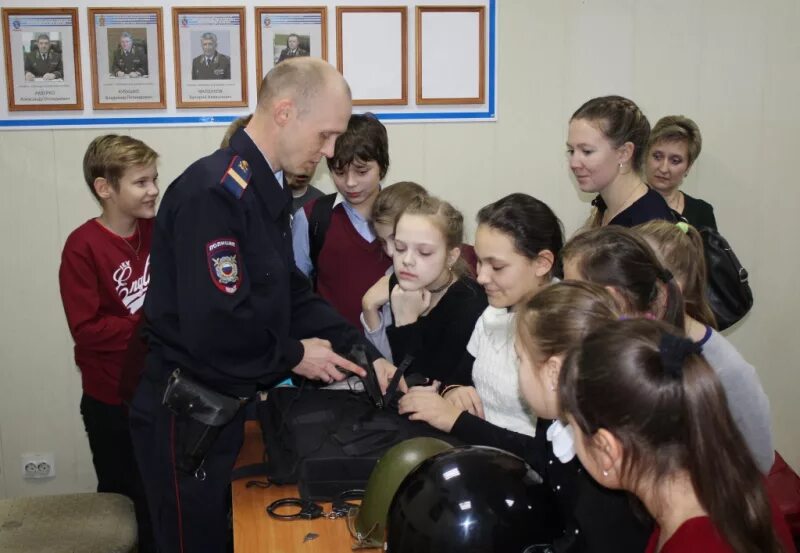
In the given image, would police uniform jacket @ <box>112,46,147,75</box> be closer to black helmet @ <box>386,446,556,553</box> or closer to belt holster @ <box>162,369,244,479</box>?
belt holster @ <box>162,369,244,479</box>

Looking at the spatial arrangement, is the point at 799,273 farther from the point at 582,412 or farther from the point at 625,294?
the point at 582,412

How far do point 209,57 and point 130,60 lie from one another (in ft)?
1.10

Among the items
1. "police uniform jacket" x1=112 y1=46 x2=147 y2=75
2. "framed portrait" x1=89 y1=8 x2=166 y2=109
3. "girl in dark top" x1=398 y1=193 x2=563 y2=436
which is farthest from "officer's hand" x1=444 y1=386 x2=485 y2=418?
"police uniform jacket" x1=112 y1=46 x2=147 y2=75

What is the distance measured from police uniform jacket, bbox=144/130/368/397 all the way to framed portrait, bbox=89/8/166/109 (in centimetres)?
157

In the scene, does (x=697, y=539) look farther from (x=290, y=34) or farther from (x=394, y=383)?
(x=290, y=34)

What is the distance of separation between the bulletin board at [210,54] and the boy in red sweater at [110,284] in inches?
20.3

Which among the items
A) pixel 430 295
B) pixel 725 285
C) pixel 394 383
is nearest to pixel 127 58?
pixel 430 295

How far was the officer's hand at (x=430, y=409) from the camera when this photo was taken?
6.84 ft

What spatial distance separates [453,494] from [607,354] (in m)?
0.41

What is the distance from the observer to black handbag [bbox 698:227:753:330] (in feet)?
9.25

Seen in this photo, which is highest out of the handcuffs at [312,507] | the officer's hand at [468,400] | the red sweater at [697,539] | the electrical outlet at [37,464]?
the red sweater at [697,539]

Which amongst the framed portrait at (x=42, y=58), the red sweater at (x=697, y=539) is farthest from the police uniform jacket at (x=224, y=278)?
the framed portrait at (x=42, y=58)

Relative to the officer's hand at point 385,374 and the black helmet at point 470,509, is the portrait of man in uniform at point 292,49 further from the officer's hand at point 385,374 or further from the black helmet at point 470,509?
the black helmet at point 470,509

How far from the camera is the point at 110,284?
123 inches
